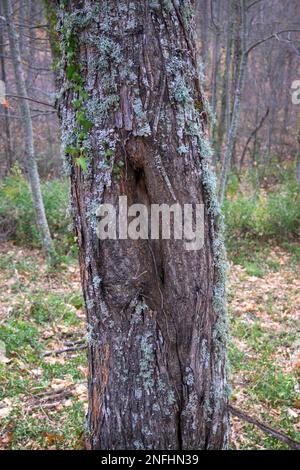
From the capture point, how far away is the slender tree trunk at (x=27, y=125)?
6.62 m

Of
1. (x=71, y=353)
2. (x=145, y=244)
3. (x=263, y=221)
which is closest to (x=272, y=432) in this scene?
(x=145, y=244)

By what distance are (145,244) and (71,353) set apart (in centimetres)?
289

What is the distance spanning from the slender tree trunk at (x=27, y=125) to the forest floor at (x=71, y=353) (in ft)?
2.10

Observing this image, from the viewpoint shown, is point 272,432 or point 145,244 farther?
point 272,432

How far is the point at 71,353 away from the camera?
4.79 metres

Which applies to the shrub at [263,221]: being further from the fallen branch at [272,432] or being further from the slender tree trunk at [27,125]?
the fallen branch at [272,432]

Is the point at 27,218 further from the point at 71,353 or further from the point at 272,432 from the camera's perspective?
the point at 272,432

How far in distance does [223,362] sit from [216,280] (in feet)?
1.87

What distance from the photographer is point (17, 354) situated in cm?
454

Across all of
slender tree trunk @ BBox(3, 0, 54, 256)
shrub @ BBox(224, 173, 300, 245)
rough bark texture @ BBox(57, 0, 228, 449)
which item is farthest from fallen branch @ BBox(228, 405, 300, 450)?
shrub @ BBox(224, 173, 300, 245)

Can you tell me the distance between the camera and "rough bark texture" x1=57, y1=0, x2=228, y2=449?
210cm

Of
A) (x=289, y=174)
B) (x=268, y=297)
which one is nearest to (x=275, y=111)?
(x=289, y=174)

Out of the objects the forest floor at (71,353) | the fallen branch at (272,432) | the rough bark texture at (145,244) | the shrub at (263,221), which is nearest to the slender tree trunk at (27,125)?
the forest floor at (71,353)
